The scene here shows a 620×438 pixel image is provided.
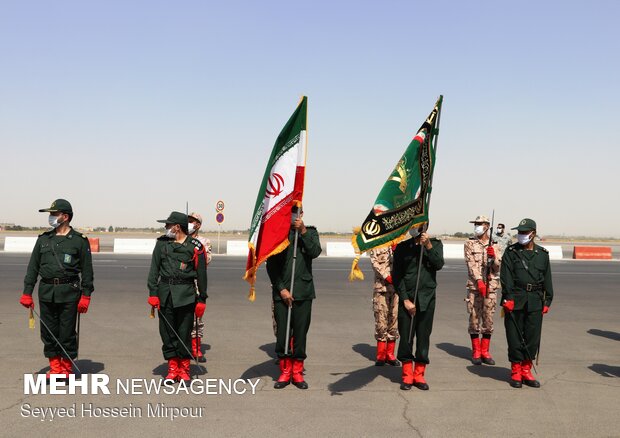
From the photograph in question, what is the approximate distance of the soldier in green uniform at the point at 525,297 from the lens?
7.14m

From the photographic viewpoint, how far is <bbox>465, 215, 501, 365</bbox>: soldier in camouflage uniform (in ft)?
27.6

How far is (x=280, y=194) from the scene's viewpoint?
6.93 metres

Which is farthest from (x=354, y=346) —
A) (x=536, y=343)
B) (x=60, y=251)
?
(x=60, y=251)

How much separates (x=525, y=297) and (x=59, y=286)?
18.1ft

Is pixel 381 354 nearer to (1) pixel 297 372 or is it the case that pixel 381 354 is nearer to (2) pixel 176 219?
(1) pixel 297 372

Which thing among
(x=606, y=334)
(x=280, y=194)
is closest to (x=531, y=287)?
(x=280, y=194)

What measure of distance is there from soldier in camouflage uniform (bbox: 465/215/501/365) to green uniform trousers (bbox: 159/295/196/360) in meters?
3.98

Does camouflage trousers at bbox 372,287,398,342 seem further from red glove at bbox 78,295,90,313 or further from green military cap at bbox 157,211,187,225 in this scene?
red glove at bbox 78,295,90,313

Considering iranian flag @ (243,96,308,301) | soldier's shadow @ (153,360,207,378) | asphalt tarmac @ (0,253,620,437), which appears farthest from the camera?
soldier's shadow @ (153,360,207,378)

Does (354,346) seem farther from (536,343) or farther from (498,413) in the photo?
(498,413)

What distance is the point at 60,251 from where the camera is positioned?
22.8 feet

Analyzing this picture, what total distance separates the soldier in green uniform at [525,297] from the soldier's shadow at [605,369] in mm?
1282

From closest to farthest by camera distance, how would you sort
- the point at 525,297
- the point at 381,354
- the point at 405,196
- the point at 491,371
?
the point at 405,196
the point at 525,297
the point at 491,371
the point at 381,354

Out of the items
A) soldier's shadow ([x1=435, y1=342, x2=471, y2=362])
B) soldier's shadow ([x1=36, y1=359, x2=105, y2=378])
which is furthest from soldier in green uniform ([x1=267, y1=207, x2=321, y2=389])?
soldier's shadow ([x1=435, y1=342, x2=471, y2=362])
